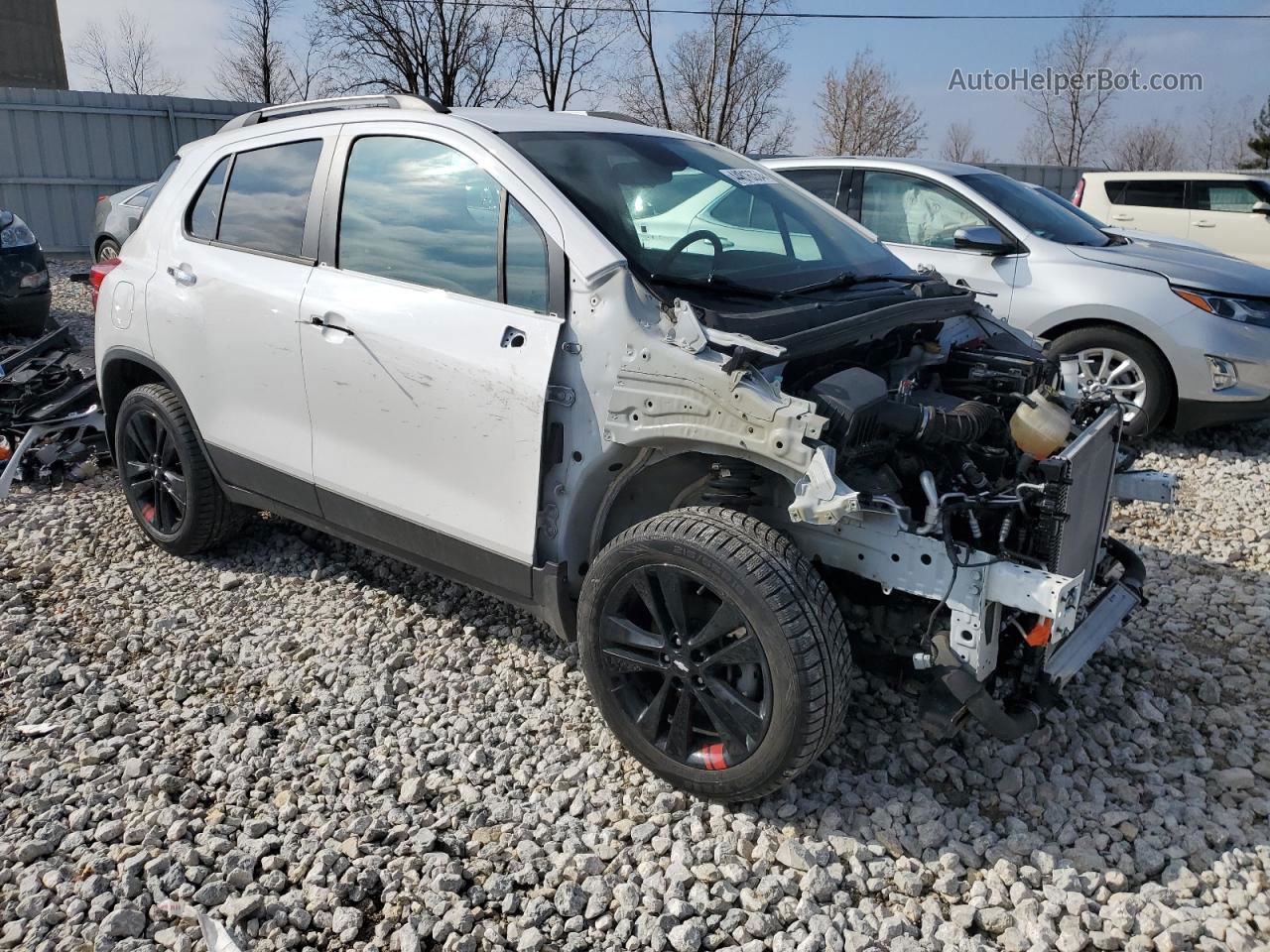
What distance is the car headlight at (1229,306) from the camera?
6.32 metres

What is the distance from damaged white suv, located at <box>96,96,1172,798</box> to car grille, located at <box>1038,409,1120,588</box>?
0.01 metres

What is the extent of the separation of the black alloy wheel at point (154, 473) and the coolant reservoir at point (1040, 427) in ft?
11.5

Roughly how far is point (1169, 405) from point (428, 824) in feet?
18.2

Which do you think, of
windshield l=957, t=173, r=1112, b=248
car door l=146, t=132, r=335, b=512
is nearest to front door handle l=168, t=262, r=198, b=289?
car door l=146, t=132, r=335, b=512

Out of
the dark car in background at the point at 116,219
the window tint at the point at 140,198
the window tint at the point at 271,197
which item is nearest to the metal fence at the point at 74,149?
the dark car in background at the point at 116,219

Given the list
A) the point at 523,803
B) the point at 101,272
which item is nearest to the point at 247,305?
the point at 101,272

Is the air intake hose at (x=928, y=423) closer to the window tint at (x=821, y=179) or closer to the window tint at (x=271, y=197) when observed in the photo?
the window tint at (x=271, y=197)

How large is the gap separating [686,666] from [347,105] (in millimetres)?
Result: 2596

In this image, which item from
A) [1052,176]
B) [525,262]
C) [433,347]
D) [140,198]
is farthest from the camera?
[1052,176]

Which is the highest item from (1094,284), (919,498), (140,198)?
(140,198)

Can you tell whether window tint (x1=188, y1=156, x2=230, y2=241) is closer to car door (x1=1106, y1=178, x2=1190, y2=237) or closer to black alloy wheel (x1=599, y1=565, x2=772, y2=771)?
black alloy wheel (x1=599, y1=565, x2=772, y2=771)

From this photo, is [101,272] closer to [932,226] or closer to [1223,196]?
[932,226]

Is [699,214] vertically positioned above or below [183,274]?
above

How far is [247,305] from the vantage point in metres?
3.97
